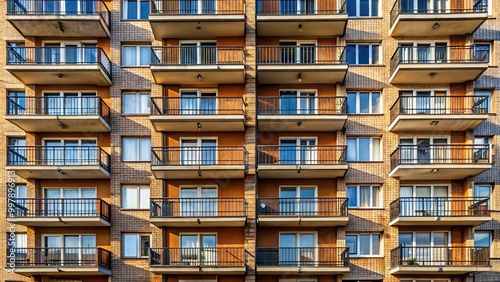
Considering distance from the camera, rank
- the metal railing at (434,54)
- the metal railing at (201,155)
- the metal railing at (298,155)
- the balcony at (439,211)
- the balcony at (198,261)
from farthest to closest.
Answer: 1. the metal railing at (298,155)
2. the metal railing at (434,54)
3. the metal railing at (201,155)
4. the balcony at (439,211)
5. the balcony at (198,261)

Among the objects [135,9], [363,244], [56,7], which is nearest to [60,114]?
[56,7]

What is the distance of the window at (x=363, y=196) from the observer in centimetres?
2202

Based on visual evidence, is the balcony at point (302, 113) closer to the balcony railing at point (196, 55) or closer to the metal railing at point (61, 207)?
the balcony railing at point (196, 55)

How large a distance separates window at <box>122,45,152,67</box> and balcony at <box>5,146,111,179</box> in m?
4.14

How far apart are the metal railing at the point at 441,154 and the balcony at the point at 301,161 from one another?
2.45 meters

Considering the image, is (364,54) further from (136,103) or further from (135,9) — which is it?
(135,9)

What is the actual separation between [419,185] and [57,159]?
15.8 metres

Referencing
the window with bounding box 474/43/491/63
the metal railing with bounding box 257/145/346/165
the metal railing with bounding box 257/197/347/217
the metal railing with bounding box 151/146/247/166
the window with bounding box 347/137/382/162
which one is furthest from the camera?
the window with bounding box 347/137/382/162

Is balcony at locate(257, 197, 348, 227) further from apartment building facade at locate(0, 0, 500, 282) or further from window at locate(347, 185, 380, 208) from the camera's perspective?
window at locate(347, 185, 380, 208)

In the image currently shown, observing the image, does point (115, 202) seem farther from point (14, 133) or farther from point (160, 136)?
point (14, 133)

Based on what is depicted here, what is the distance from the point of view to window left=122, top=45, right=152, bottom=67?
22.8 meters

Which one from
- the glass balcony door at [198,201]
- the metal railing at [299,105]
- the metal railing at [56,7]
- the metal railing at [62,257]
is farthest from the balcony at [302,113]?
the metal railing at [62,257]

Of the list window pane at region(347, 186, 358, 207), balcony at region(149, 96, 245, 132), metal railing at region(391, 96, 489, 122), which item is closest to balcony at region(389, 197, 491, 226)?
window pane at region(347, 186, 358, 207)

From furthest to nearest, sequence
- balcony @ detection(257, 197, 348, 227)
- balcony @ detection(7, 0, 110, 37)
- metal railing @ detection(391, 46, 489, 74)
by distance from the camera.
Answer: metal railing @ detection(391, 46, 489, 74)
balcony @ detection(7, 0, 110, 37)
balcony @ detection(257, 197, 348, 227)
